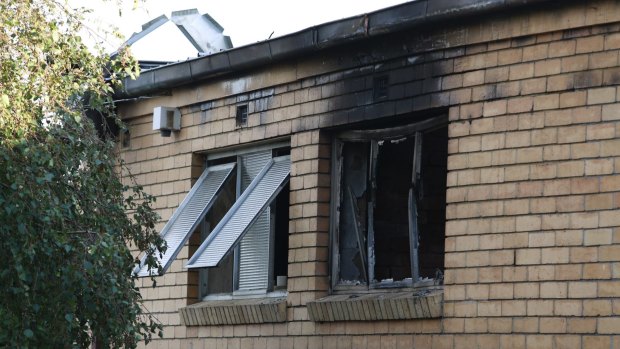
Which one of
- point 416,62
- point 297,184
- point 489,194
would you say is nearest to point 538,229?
point 489,194

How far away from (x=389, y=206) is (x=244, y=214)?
5.38ft

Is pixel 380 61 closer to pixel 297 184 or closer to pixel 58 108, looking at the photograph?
pixel 297 184

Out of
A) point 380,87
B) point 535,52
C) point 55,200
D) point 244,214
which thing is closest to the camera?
point 55,200

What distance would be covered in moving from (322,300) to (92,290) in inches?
148

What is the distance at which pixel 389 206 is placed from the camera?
12492 millimetres

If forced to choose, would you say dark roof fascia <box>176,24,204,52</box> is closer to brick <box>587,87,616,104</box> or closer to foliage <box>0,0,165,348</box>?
foliage <box>0,0,165,348</box>

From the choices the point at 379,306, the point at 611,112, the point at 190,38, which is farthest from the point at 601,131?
the point at 190,38

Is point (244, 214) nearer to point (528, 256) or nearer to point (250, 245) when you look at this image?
point (250, 245)

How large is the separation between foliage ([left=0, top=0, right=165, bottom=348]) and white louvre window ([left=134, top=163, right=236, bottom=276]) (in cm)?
393

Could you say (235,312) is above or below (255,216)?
below

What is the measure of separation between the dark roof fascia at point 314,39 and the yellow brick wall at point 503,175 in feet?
0.74

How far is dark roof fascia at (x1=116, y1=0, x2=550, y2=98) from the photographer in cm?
1096

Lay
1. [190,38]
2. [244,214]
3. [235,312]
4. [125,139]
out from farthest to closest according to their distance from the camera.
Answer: [190,38], [125,139], [235,312], [244,214]

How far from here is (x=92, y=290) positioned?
9.15 metres
